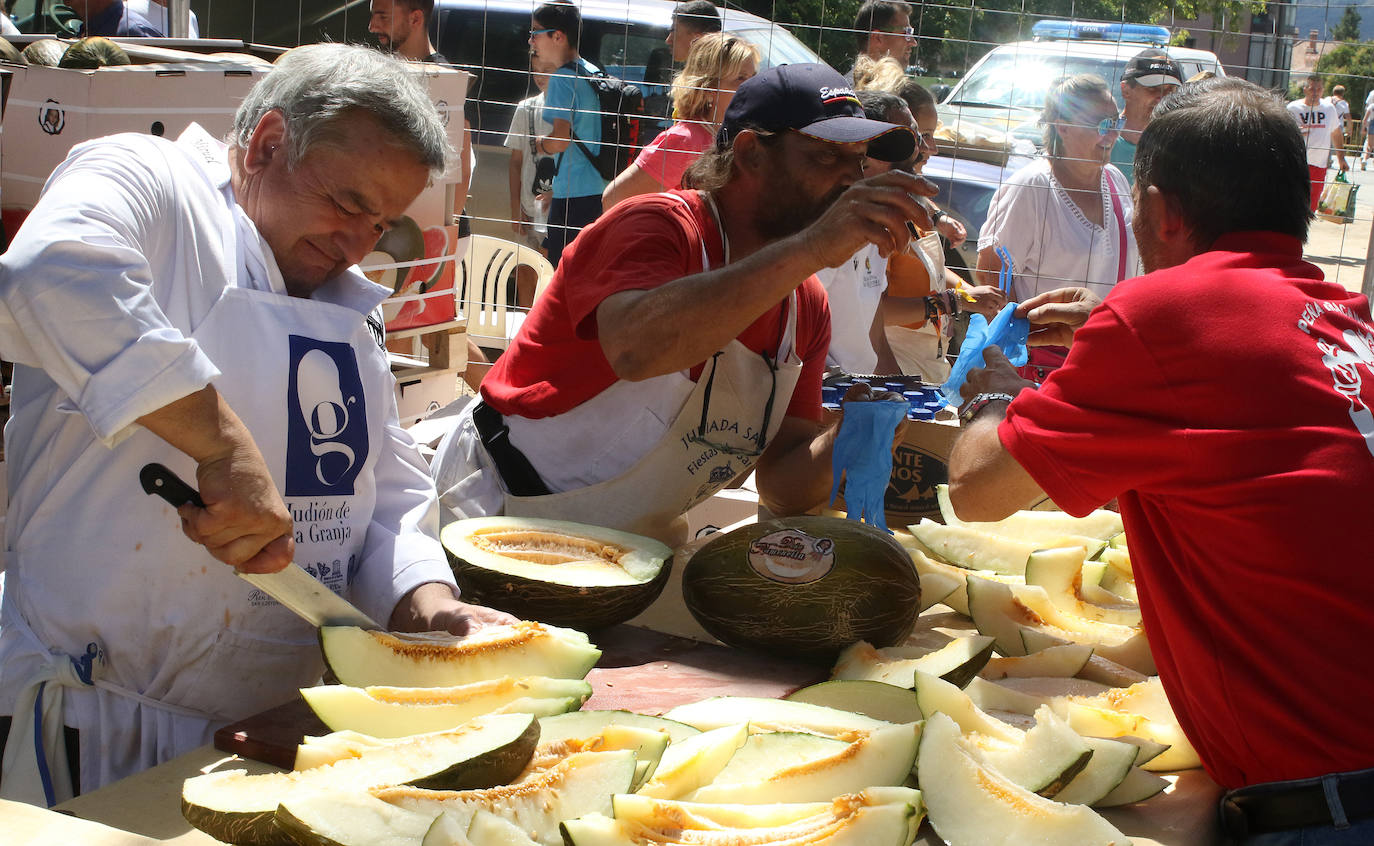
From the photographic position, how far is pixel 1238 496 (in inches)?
67.7

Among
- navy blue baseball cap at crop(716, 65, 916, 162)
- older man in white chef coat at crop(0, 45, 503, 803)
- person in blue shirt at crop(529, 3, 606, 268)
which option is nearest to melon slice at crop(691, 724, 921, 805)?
older man in white chef coat at crop(0, 45, 503, 803)

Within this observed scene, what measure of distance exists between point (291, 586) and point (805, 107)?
5.31 feet

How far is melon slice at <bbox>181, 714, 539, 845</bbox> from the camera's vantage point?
1.39 m

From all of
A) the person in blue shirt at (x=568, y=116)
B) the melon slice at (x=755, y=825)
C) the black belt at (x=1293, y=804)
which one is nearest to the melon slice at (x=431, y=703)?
the melon slice at (x=755, y=825)

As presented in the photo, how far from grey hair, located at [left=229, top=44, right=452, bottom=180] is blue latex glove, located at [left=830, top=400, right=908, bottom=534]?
126 cm

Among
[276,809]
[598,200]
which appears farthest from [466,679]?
[598,200]

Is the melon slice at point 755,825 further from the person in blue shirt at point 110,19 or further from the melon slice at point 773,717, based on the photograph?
the person in blue shirt at point 110,19

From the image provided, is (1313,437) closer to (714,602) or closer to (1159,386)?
(1159,386)

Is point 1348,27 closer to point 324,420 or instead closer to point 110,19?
point 324,420

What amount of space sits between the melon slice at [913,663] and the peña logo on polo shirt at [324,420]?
38.9 inches

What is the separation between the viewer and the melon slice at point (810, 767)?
1.57m

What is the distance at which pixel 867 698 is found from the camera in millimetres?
1913

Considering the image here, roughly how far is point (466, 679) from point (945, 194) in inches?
223

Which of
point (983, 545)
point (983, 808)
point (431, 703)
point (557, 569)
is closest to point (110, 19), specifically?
point (557, 569)
